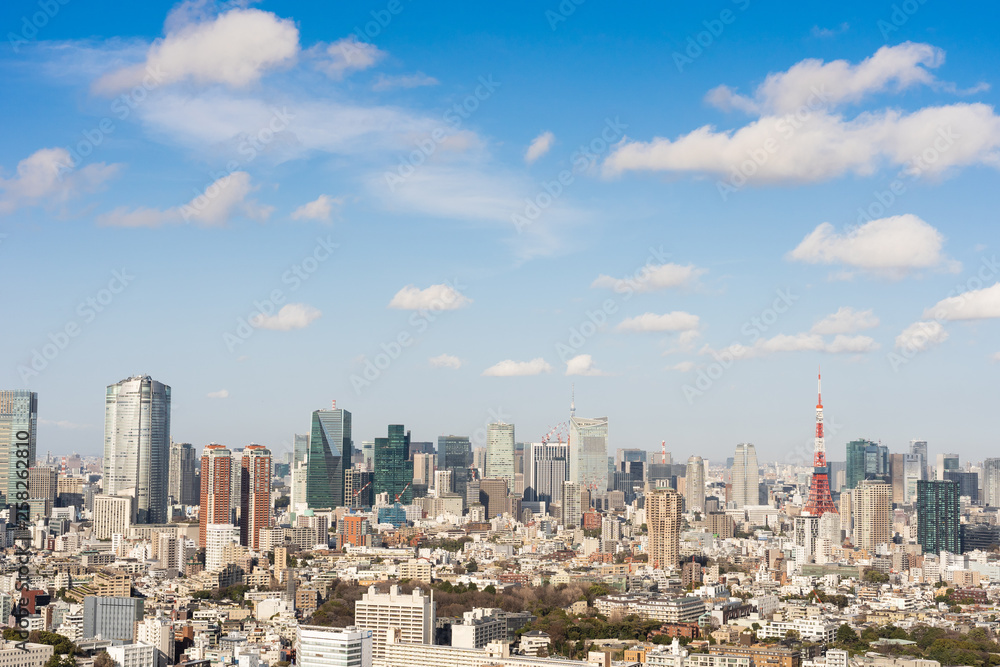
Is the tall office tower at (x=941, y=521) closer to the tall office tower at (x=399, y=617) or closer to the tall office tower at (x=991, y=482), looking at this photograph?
the tall office tower at (x=991, y=482)

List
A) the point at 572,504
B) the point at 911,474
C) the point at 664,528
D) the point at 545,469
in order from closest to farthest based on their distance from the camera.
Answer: the point at 664,528, the point at 572,504, the point at 911,474, the point at 545,469

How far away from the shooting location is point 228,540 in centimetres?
3484

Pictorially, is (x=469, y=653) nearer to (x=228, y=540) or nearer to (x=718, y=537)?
(x=228, y=540)

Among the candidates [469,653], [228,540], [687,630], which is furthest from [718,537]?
[469,653]

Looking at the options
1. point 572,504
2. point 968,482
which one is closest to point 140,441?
point 572,504

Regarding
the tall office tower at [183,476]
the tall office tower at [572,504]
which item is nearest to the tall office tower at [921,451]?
the tall office tower at [572,504]

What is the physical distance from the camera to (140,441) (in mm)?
44000

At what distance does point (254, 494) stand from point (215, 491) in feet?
3.93

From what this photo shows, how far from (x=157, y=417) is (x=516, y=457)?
23327 mm

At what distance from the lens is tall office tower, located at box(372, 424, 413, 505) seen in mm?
53616

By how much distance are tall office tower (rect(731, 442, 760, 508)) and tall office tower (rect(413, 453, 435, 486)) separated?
14524 millimetres

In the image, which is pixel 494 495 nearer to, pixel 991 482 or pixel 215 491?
pixel 215 491

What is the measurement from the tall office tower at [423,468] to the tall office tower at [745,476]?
14.5 metres

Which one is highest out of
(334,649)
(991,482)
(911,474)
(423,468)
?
(911,474)
